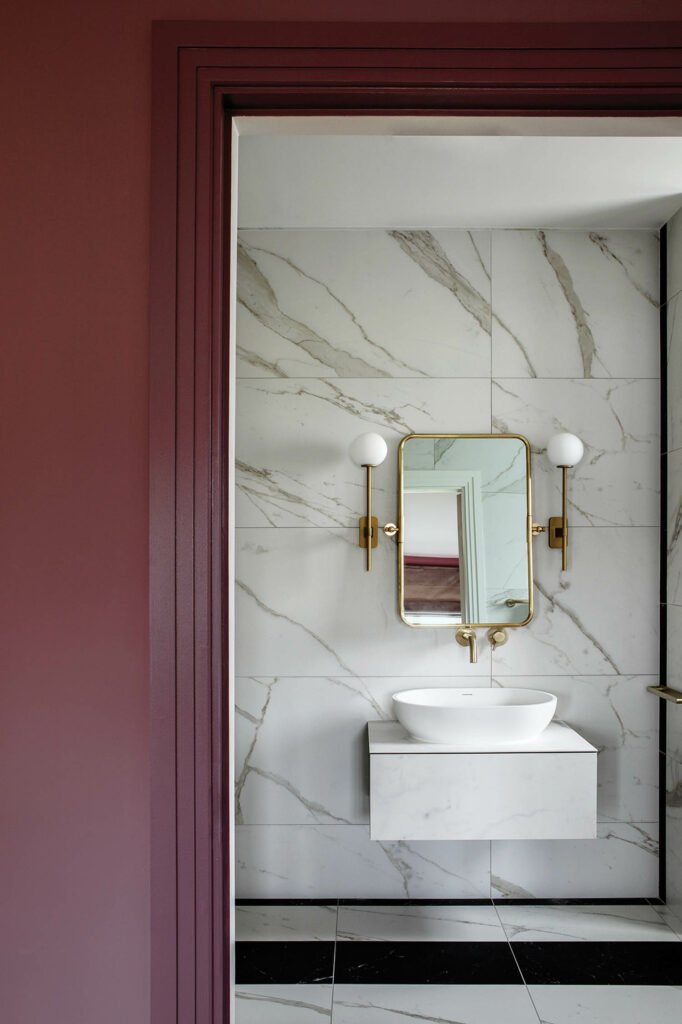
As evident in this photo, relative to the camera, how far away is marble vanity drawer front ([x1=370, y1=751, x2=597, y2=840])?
8.04 ft

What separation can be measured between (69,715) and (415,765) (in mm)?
1599

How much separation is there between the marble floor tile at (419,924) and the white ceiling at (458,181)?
8.14 feet

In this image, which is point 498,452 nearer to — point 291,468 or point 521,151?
point 291,468

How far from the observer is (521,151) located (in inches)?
91.8

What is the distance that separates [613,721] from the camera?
286 centimetres

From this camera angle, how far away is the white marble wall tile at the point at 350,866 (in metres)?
2.83

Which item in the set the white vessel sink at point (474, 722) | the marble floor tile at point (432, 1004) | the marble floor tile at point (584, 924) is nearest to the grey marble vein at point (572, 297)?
the white vessel sink at point (474, 722)

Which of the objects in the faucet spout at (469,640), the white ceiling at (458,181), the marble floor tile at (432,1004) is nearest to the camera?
the marble floor tile at (432,1004)

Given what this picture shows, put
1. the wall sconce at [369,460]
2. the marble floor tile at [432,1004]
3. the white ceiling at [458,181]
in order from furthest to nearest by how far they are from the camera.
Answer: the wall sconce at [369,460]
the white ceiling at [458,181]
the marble floor tile at [432,1004]

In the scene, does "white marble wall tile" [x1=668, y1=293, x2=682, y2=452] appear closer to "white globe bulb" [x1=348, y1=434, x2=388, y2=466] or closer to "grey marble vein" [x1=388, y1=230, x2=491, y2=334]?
"grey marble vein" [x1=388, y1=230, x2=491, y2=334]

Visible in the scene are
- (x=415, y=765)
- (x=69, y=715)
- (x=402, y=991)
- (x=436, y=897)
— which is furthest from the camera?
(x=436, y=897)

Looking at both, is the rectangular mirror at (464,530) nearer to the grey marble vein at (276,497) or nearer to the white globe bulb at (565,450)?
the white globe bulb at (565,450)

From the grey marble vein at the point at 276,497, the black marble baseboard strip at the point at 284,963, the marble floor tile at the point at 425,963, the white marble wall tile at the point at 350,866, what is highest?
the grey marble vein at the point at 276,497

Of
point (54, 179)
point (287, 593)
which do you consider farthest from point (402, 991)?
point (54, 179)
